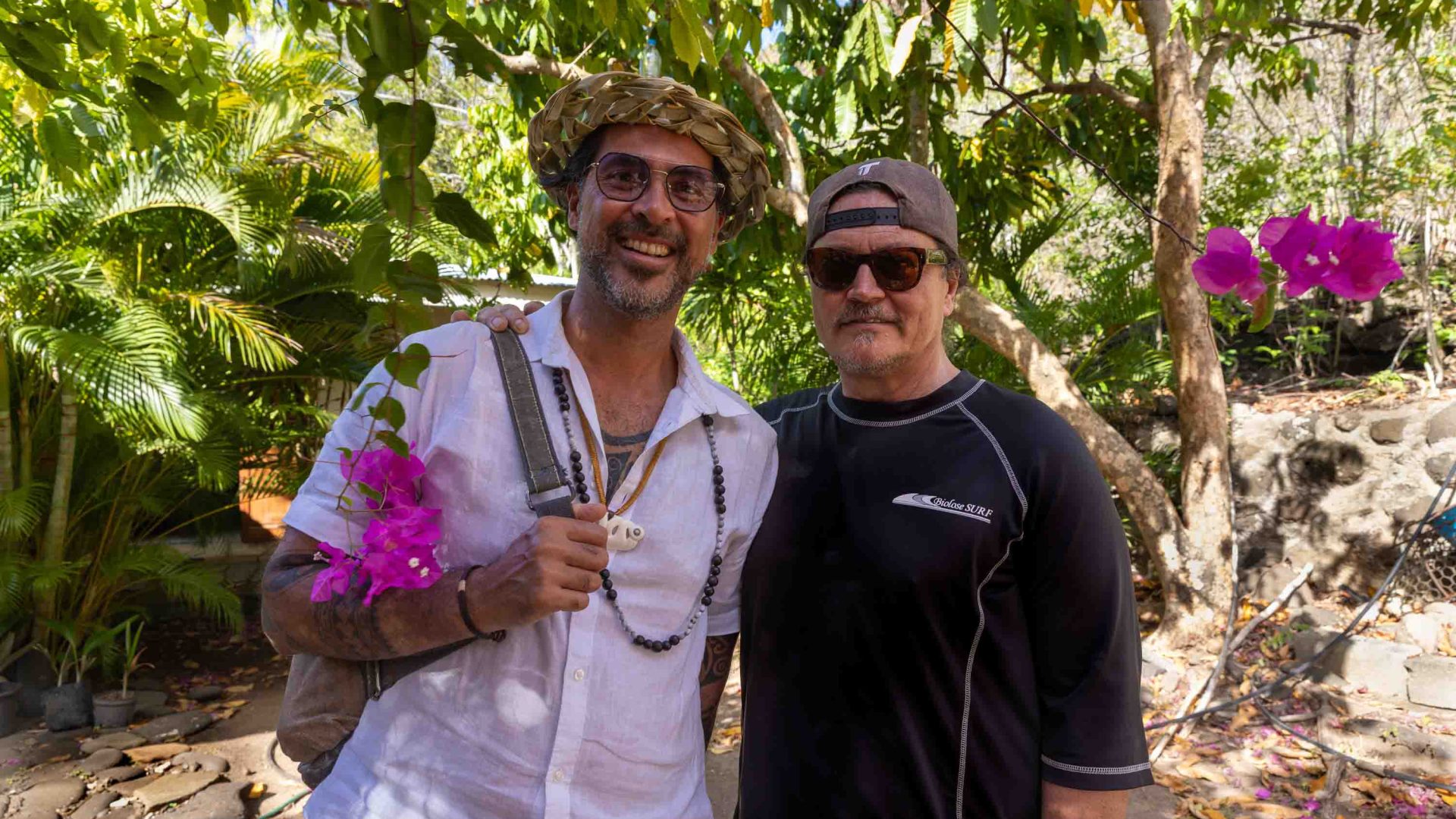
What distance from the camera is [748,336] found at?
8.29 metres

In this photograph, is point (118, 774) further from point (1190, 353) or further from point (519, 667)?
point (1190, 353)

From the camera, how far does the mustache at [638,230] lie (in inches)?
77.7

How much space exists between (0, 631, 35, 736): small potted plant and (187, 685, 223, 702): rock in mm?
959

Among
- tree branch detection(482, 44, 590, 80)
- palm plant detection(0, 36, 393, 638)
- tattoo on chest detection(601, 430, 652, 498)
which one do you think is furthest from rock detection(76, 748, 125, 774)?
tattoo on chest detection(601, 430, 652, 498)

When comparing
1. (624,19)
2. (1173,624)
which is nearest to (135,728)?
(624,19)

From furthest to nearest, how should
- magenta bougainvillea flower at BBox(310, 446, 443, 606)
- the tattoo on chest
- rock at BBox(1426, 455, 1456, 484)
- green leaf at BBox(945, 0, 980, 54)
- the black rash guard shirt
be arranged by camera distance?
rock at BBox(1426, 455, 1456, 484) < green leaf at BBox(945, 0, 980, 54) < the tattoo on chest < the black rash guard shirt < magenta bougainvillea flower at BBox(310, 446, 443, 606)

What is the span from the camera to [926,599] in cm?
181

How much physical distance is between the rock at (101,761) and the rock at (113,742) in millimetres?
102

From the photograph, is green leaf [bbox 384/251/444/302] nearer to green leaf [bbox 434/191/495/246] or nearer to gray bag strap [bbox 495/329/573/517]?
green leaf [bbox 434/191/495/246]

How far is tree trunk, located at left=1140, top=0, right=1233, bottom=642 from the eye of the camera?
18.7ft

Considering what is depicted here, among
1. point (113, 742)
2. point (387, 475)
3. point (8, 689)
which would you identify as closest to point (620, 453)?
Answer: point (387, 475)

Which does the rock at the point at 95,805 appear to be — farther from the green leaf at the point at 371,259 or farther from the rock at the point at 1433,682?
the rock at the point at 1433,682

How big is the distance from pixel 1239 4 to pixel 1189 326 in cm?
245

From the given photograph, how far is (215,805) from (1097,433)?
16.1 ft
